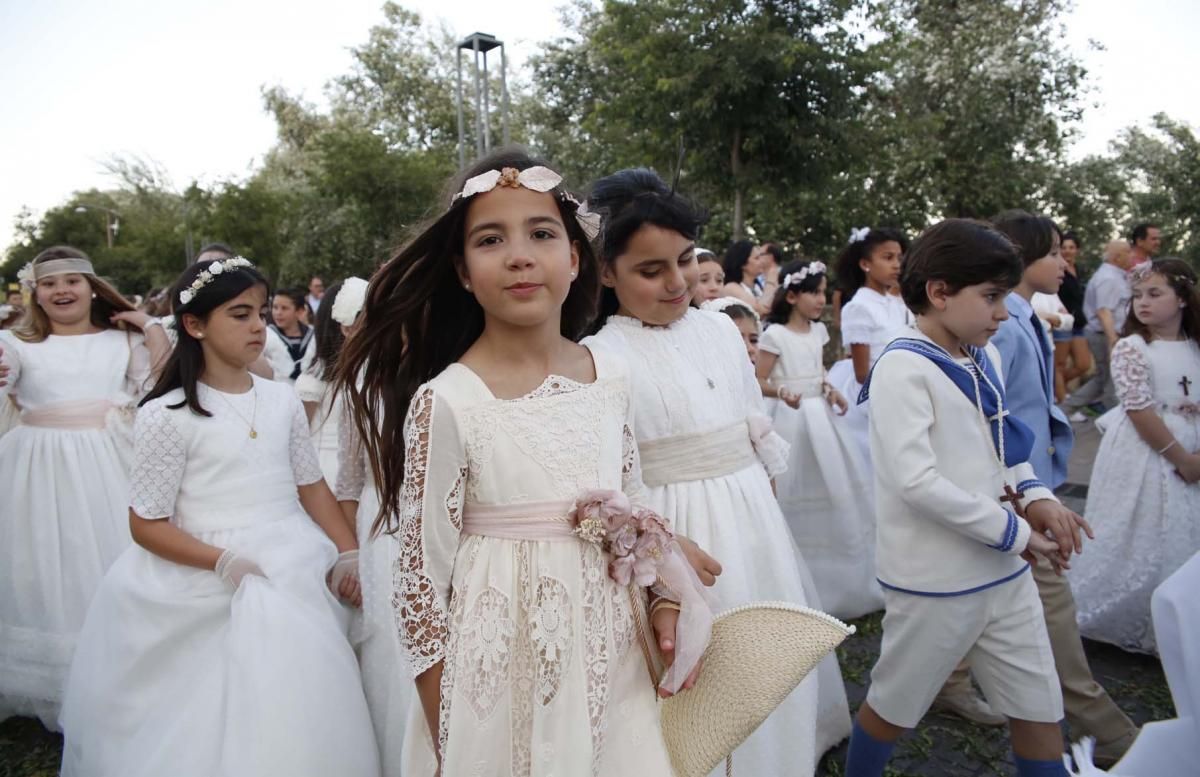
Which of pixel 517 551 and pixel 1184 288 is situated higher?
pixel 1184 288

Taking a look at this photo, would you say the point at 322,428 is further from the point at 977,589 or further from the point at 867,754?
the point at 977,589

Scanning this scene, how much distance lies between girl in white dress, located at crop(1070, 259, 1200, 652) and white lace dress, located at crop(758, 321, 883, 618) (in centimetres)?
119

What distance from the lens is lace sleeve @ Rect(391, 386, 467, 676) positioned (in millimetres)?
1799

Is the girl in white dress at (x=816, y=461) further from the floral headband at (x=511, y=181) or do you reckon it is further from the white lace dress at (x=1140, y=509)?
the floral headband at (x=511, y=181)

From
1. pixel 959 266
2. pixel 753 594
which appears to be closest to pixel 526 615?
Result: pixel 753 594

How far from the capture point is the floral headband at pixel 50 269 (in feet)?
14.7

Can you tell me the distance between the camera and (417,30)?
37.4 meters

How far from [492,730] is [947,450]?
1.72 meters

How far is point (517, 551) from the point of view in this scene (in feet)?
6.04

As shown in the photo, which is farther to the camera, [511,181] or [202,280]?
[202,280]

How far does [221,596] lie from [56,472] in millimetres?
2050

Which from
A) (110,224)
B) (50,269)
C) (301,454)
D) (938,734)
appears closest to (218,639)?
(301,454)

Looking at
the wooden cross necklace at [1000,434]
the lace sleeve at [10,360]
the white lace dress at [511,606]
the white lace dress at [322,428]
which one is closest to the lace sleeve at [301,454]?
the white lace dress at [322,428]

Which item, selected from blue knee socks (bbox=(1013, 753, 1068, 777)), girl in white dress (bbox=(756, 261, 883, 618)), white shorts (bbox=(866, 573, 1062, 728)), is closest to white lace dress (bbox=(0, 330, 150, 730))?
girl in white dress (bbox=(756, 261, 883, 618))
